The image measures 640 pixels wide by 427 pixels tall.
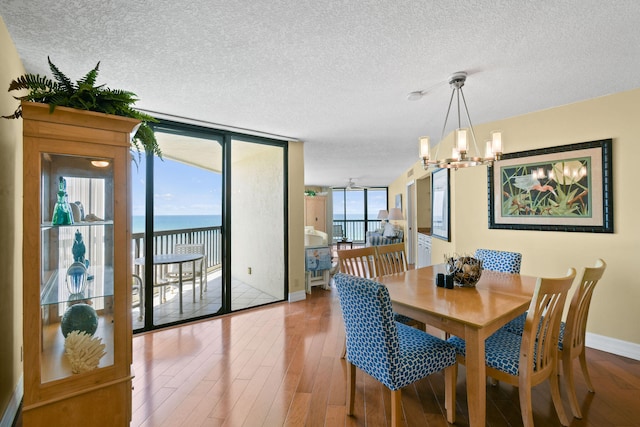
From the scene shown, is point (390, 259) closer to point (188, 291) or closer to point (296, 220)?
point (296, 220)

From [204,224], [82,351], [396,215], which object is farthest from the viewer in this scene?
[396,215]

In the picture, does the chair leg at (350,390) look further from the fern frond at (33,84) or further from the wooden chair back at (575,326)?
the fern frond at (33,84)

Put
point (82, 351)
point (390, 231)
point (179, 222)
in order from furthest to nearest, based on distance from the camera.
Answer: point (390, 231) < point (179, 222) < point (82, 351)

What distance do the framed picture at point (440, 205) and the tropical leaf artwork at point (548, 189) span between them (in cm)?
81

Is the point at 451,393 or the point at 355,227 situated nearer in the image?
the point at 451,393

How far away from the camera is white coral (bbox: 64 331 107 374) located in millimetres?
1468

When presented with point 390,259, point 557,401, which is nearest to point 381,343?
point 557,401

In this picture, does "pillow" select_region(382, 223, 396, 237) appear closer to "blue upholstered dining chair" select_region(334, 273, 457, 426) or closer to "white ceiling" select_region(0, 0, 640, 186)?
"white ceiling" select_region(0, 0, 640, 186)

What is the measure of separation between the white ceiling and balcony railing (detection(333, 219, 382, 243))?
844cm

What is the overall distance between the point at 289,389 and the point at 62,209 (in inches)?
72.8

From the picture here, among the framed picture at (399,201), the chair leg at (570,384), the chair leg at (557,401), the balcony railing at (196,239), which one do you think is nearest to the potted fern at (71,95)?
the balcony railing at (196,239)

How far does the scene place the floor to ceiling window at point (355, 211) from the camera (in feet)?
37.1

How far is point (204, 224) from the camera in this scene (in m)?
3.65

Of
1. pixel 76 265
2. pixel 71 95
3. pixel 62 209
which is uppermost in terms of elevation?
pixel 71 95
